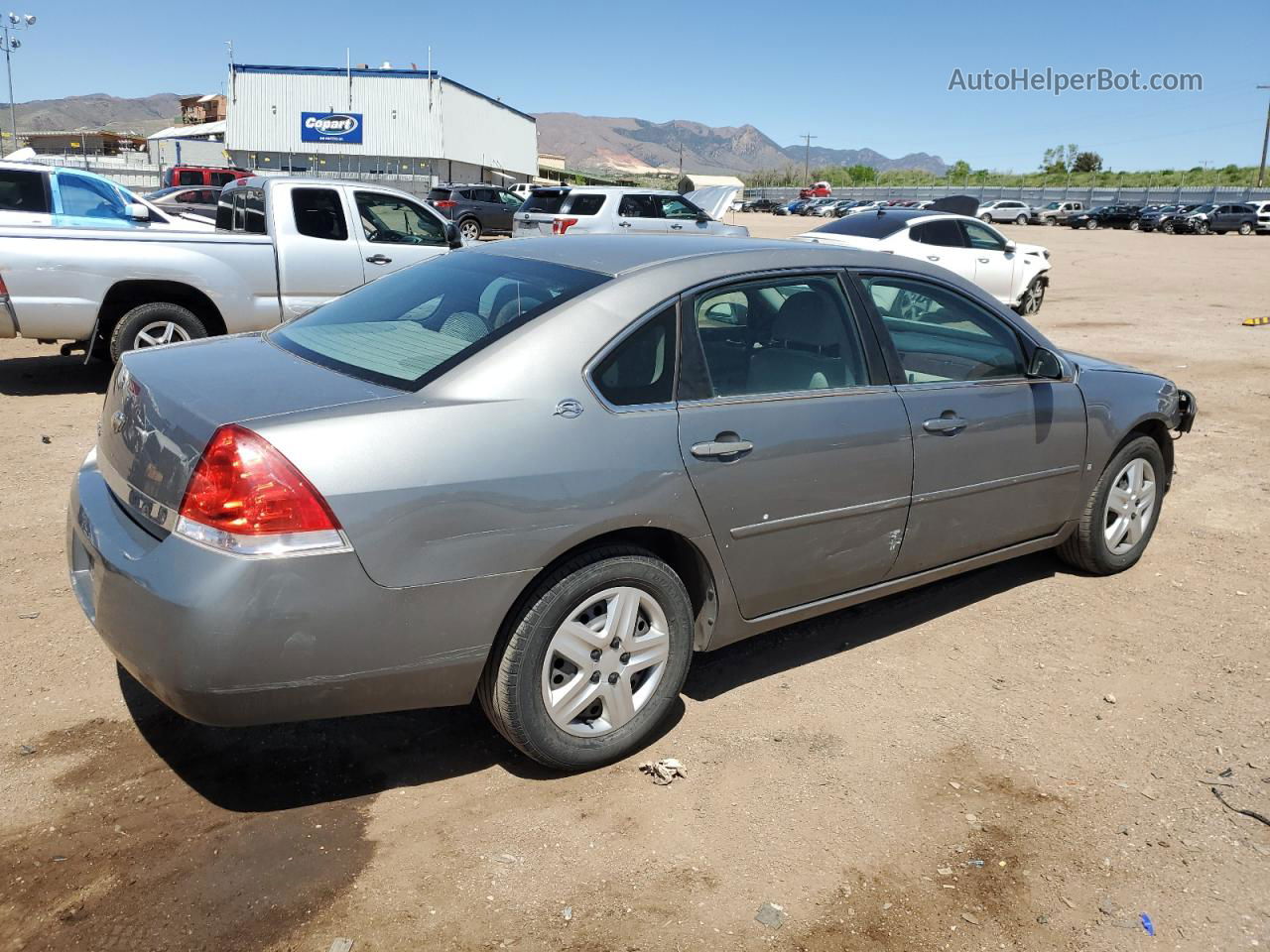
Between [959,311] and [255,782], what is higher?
[959,311]

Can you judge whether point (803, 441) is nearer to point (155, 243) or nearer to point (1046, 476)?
point (1046, 476)

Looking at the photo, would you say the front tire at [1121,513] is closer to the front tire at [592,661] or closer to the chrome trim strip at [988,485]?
the chrome trim strip at [988,485]

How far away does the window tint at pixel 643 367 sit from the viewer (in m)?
3.28

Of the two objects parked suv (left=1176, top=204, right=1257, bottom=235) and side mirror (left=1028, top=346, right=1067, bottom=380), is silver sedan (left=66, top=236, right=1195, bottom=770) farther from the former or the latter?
parked suv (left=1176, top=204, right=1257, bottom=235)

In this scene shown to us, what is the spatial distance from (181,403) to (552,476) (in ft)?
3.60

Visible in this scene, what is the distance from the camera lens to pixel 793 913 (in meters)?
2.79

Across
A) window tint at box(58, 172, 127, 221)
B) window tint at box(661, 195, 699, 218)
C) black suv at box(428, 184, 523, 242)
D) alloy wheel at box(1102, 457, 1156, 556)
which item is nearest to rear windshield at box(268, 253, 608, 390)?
alloy wheel at box(1102, 457, 1156, 556)

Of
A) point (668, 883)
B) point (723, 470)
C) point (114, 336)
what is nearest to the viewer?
point (668, 883)

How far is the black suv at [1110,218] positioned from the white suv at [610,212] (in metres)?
42.3

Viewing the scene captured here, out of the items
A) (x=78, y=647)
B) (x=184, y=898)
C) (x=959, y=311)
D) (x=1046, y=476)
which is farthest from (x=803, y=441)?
(x=78, y=647)

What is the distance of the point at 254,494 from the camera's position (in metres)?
2.71

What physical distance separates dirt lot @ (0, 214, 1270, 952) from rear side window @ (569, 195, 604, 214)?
49.1ft

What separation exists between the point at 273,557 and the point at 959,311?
305 centimetres

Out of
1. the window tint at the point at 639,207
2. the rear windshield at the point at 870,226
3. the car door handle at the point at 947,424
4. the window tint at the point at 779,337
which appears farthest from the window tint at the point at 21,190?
the window tint at the point at 639,207
